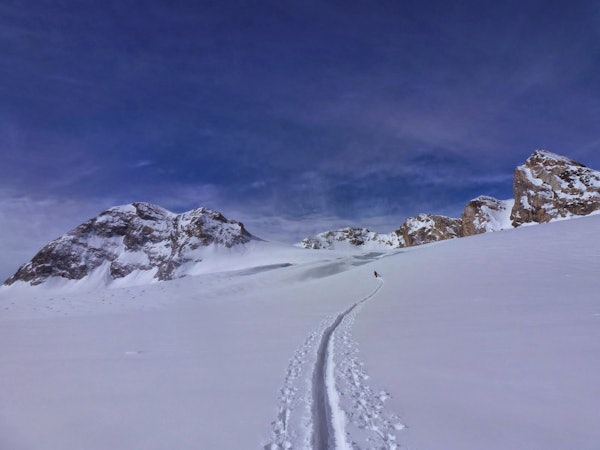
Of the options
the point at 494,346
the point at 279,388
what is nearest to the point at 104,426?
the point at 279,388

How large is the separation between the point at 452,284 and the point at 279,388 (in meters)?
18.1

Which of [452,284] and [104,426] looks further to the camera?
[452,284]

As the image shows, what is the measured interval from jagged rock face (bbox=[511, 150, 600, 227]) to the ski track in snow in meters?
169

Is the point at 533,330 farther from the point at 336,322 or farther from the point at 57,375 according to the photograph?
the point at 57,375

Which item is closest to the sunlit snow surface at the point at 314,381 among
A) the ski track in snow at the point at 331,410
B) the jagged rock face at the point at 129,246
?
the ski track in snow at the point at 331,410

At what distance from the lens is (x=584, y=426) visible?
4.34 metres

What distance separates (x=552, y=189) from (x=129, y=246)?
698 ft

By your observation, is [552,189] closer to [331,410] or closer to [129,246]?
[331,410]

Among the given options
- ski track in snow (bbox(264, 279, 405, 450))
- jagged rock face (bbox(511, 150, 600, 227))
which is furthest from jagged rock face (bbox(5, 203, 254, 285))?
ski track in snow (bbox(264, 279, 405, 450))

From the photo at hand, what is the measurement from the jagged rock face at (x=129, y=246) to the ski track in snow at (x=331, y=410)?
162999mm

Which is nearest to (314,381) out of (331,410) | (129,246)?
(331,410)

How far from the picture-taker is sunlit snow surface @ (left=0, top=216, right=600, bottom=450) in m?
4.62

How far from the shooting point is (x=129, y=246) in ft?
622

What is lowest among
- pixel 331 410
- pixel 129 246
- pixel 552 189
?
pixel 331 410
